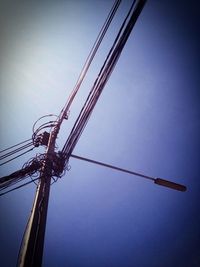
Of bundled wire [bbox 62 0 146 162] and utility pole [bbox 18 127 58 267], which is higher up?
bundled wire [bbox 62 0 146 162]

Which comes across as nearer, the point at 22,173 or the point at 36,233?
the point at 36,233

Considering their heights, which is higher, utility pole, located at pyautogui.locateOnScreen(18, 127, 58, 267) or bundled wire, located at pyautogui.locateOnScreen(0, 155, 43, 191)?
bundled wire, located at pyautogui.locateOnScreen(0, 155, 43, 191)

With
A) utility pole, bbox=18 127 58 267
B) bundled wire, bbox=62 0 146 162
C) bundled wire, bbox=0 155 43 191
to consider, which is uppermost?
bundled wire, bbox=62 0 146 162

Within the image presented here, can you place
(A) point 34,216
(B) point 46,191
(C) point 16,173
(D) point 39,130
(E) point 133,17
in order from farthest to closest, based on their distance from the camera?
(D) point 39,130 < (C) point 16,173 < (E) point 133,17 < (B) point 46,191 < (A) point 34,216

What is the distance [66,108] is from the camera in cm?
592

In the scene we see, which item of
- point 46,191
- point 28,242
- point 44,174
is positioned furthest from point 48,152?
point 28,242

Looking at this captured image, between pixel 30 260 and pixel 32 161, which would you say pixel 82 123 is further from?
pixel 30 260

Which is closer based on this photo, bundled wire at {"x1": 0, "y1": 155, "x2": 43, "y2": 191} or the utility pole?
the utility pole

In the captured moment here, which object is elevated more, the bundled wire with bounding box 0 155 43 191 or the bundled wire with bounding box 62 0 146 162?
the bundled wire with bounding box 62 0 146 162

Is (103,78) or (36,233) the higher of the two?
(103,78)

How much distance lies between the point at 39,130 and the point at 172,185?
3.89 meters

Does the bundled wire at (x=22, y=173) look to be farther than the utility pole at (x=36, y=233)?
Yes

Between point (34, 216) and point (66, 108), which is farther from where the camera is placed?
point (66, 108)

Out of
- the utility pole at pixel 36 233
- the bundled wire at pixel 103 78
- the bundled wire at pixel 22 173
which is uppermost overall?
the bundled wire at pixel 103 78
